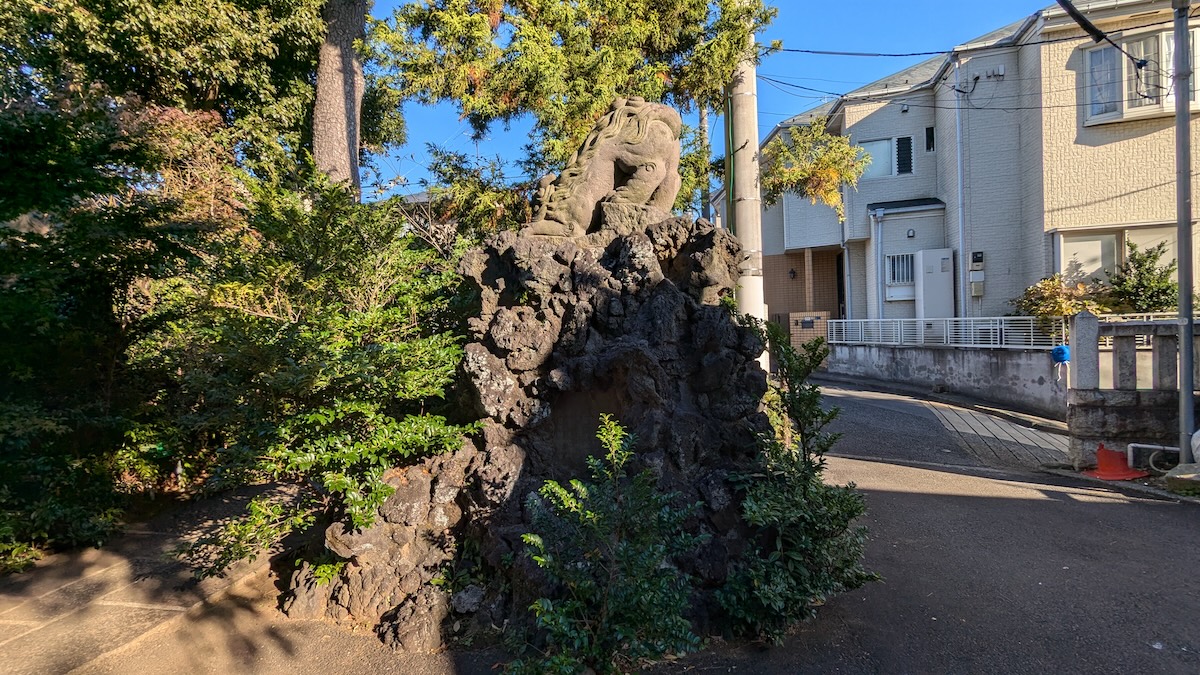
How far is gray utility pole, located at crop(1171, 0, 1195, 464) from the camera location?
251 inches

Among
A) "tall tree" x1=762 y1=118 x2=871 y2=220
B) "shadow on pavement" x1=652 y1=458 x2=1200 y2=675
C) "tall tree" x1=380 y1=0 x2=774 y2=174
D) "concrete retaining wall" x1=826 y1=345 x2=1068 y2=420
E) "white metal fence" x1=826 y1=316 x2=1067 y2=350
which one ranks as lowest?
"shadow on pavement" x1=652 y1=458 x2=1200 y2=675

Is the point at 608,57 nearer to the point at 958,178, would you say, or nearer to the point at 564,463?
the point at 564,463

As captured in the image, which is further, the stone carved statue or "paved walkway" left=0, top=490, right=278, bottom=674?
the stone carved statue

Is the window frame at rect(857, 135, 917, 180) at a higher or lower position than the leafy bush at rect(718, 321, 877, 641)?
higher

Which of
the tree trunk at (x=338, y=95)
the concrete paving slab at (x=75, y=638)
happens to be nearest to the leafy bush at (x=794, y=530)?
the concrete paving slab at (x=75, y=638)

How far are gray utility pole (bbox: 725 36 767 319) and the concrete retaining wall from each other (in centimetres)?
720

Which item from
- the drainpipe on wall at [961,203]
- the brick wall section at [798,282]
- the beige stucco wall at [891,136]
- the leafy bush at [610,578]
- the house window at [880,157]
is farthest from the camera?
the brick wall section at [798,282]

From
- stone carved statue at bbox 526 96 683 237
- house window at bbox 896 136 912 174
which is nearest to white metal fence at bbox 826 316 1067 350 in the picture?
house window at bbox 896 136 912 174

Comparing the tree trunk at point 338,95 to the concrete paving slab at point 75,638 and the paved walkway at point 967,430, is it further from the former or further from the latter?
the paved walkway at point 967,430

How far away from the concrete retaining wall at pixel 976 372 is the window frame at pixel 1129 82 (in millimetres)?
6000

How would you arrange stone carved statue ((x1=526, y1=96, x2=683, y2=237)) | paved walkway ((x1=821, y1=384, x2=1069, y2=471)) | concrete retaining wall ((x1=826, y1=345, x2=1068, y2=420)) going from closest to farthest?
1. stone carved statue ((x1=526, y1=96, x2=683, y2=237))
2. paved walkway ((x1=821, y1=384, x2=1069, y2=471))
3. concrete retaining wall ((x1=826, y1=345, x2=1068, y2=420))

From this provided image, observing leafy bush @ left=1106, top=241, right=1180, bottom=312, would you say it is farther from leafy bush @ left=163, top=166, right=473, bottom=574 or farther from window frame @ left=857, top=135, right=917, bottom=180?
leafy bush @ left=163, top=166, right=473, bottom=574

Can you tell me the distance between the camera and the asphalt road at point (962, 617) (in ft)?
10.5

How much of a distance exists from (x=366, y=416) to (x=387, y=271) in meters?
1.09
